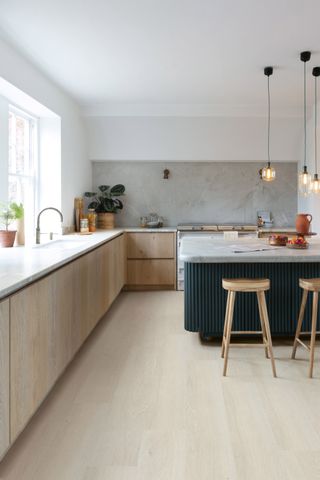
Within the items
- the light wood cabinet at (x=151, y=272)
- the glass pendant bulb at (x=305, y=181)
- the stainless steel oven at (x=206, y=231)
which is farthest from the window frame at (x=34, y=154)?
the glass pendant bulb at (x=305, y=181)

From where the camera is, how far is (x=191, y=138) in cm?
624

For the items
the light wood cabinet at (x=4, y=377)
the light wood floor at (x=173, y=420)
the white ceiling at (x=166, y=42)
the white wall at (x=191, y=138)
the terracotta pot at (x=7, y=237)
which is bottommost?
the light wood floor at (x=173, y=420)

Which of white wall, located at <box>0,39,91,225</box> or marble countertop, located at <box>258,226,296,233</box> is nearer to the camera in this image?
white wall, located at <box>0,39,91,225</box>

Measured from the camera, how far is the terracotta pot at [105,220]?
243 inches

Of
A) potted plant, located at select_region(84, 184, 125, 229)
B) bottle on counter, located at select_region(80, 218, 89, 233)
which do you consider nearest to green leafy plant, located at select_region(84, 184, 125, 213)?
potted plant, located at select_region(84, 184, 125, 229)

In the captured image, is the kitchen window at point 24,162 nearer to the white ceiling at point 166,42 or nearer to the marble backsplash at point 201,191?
the white ceiling at point 166,42

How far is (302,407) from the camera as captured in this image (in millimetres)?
2553

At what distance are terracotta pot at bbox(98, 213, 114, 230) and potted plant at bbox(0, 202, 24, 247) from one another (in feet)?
8.29

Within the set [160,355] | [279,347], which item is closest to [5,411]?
[160,355]

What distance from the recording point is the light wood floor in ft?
6.46

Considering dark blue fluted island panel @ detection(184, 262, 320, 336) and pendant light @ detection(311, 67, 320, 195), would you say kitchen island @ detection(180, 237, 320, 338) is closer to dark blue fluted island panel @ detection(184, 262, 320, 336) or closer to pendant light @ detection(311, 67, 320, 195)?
dark blue fluted island panel @ detection(184, 262, 320, 336)

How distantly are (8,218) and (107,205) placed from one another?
267 centimetres

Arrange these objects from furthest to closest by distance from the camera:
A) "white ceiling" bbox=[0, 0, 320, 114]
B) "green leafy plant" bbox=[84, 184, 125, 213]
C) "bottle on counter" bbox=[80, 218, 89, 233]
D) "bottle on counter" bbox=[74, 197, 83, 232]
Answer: "green leafy plant" bbox=[84, 184, 125, 213], "bottle on counter" bbox=[74, 197, 83, 232], "bottle on counter" bbox=[80, 218, 89, 233], "white ceiling" bbox=[0, 0, 320, 114]

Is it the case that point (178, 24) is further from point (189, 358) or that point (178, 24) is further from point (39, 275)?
point (189, 358)
